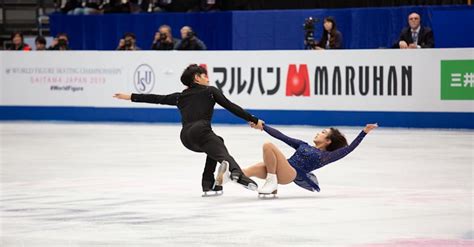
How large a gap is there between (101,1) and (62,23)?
3.51 feet

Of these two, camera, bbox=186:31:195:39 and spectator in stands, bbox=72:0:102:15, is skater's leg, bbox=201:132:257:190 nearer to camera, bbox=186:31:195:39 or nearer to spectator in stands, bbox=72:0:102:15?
camera, bbox=186:31:195:39

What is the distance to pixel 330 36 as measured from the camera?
18891 mm

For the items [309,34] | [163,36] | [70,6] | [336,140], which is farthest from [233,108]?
[70,6]

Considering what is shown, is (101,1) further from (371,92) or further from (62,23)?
(371,92)

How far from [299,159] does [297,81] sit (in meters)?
9.62

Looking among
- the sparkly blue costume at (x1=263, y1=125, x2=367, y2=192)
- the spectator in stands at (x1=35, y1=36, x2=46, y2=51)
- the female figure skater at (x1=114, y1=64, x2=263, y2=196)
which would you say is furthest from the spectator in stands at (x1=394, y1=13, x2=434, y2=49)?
the sparkly blue costume at (x1=263, y1=125, x2=367, y2=192)

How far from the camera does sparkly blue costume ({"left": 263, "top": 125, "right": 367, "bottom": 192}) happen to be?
9305mm

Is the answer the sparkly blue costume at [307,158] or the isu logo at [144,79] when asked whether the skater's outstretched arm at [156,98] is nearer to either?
the sparkly blue costume at [307,158]

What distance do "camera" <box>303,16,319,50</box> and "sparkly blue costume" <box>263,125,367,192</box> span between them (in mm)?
9935

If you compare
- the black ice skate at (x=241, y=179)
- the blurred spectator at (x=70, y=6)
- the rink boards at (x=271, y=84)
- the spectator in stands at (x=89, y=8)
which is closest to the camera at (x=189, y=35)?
the rink boards at (x=271, y=84)

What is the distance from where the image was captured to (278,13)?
2138 centimetres

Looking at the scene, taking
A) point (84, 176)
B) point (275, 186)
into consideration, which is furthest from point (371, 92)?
point (275, 186)

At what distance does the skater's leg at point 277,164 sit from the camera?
30.4 feet

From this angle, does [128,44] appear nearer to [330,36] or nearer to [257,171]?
[330,36]
